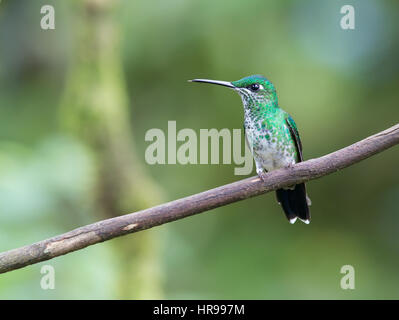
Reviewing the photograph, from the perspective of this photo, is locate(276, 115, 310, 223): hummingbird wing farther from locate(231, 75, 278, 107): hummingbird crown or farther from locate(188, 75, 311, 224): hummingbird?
locate(231, 75, 278, 107): hummingbird crown

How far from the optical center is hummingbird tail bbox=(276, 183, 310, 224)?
3961 millimetres

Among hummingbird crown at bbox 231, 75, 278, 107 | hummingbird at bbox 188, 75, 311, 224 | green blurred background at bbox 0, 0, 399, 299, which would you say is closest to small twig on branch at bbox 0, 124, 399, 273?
hummingbird at bbox 188, 75, 311, 224

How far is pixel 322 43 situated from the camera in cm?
614

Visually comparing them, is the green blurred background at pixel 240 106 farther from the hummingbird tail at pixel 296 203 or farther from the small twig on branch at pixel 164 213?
the small twig on branch at pixel 164 213

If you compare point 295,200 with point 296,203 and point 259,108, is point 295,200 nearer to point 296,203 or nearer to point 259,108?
point 296,203

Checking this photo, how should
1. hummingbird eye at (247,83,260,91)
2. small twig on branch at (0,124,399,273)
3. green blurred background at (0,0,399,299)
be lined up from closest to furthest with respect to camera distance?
small twig on branch at (0,124,399,273), hummingbird eye at (247,83,260,91), green blurred background at (0,0,399,299)

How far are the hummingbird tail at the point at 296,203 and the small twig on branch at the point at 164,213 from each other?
92 centimetres

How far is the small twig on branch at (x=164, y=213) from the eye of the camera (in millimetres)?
2771

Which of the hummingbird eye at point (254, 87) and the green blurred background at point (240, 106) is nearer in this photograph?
the hummingbird eye at point (254, 87)

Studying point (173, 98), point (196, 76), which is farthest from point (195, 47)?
point (173, 98)

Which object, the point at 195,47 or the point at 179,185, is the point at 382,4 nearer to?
the point at 195,47

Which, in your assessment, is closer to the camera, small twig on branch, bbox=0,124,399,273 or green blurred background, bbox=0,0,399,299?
small twig on branch, bbox=0,124,399,273

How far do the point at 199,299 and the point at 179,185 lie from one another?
2.26m

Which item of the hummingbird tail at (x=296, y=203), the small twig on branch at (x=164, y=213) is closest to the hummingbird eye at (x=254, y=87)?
the hummingbird tail at (x=296, y=203)
